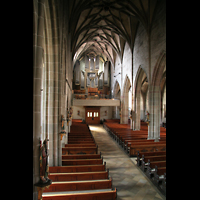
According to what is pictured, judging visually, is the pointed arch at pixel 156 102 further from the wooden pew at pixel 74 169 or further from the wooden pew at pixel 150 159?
the wooden pew at pixel 74 169

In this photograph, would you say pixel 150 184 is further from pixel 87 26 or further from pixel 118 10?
pixel 87 26

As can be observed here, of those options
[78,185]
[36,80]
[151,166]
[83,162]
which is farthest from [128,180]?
[36,80]

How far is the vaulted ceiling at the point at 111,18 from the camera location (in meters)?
14.0

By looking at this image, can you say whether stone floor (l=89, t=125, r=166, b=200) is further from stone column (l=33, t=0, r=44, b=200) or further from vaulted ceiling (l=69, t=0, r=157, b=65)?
vaulted ceiling (l=69, t=0, r=157, b=65)

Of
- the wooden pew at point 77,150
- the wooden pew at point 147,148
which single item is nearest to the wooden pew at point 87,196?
the wooden pew at point 77,150

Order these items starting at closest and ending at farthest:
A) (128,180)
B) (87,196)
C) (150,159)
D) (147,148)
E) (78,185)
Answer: (87,196) < (78,185) < (128,180) < (150,159) < (147,148)

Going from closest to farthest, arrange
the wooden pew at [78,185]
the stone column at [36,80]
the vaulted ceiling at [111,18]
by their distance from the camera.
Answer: the stone column at [36,80], the wooden pew at [78,185], the vaulted ceiling at [111,18]

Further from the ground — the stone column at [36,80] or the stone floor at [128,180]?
the stone column at [36,80]

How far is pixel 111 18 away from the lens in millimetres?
18719

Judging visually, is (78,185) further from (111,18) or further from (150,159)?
(111,18)

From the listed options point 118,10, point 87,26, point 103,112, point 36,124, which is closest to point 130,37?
point 118,10

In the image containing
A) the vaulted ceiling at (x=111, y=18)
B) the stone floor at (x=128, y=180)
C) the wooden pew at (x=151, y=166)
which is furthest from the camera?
the vaulted ceiling at (x=111, y=18)

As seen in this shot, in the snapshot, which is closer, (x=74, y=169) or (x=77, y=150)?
(x=74, y=169)

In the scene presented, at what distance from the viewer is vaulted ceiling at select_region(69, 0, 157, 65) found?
1397 cm
